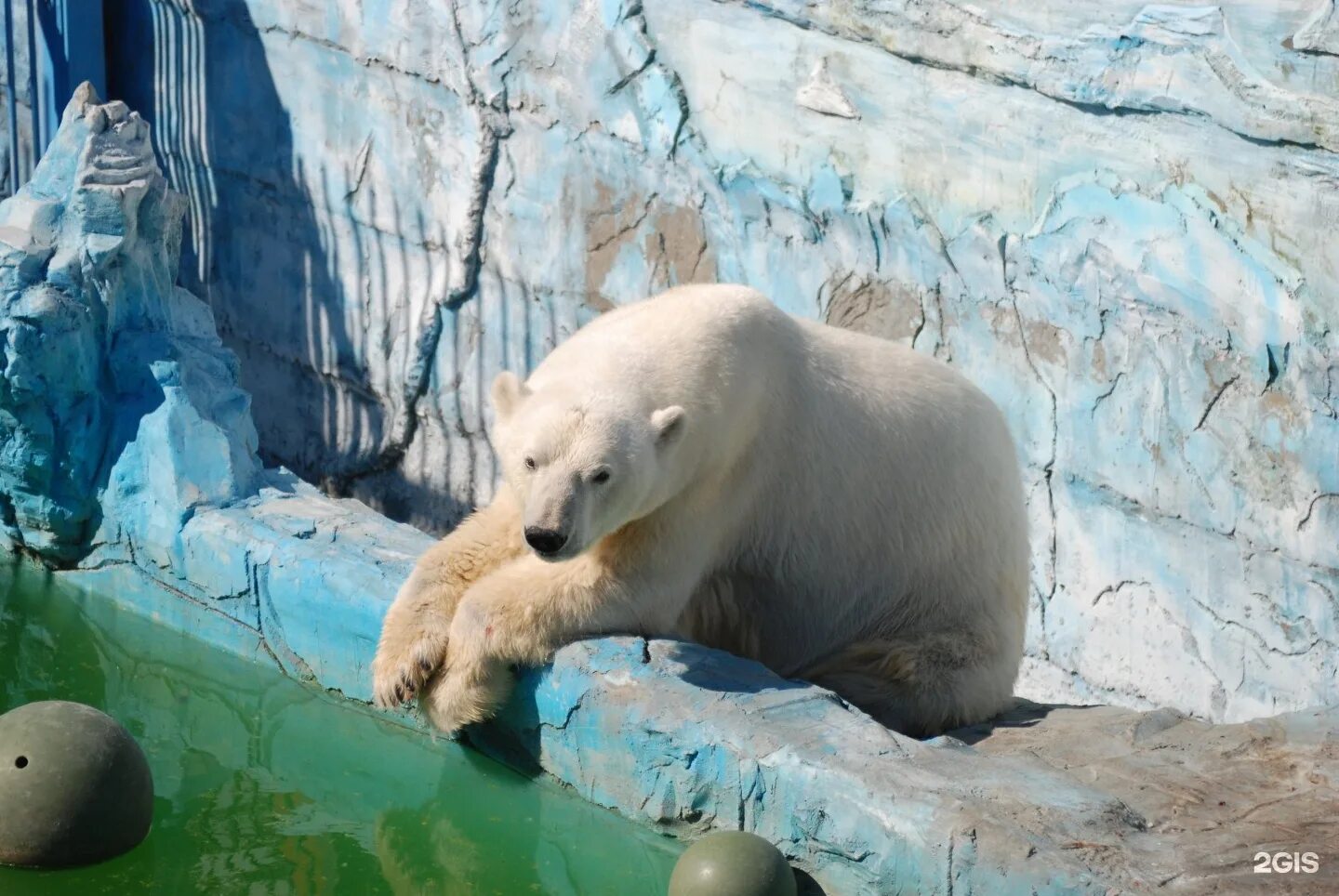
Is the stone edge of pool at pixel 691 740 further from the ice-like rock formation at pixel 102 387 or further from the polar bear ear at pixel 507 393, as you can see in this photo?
the polar bear ear at pixel 507 393

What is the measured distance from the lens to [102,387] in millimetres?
5945

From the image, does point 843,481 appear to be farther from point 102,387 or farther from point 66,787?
point 102,387

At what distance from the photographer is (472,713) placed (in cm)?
443

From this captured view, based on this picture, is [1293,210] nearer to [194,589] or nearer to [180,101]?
[194,589]

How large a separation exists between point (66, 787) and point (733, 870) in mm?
1471

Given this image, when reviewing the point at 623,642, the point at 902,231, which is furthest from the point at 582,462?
the point at 902,231

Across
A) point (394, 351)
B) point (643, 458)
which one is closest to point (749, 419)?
point (643, 458)

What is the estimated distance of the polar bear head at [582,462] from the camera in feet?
12.9

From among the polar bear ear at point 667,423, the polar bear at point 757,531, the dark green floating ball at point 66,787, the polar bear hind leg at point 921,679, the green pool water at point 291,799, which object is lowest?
the green pool water at point 291,799

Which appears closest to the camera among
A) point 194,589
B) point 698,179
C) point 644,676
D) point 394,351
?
point 644,676

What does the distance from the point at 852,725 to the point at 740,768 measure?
10.9 inches

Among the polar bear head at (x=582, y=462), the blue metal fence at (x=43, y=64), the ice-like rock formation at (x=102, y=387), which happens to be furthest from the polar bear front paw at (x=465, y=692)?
the blue metal fence at (x=43, y=64)

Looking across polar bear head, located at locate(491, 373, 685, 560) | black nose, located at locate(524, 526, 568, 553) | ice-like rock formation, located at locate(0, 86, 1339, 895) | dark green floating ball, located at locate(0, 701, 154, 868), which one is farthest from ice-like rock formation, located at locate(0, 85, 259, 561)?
black nose, located at locate(524, 526, 568, 553)

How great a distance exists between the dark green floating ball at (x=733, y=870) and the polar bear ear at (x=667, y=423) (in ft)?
2.99
